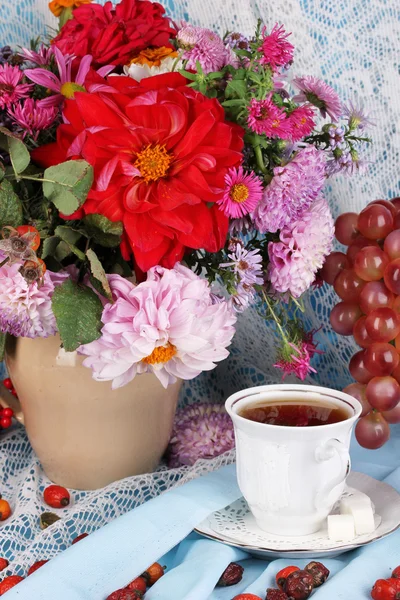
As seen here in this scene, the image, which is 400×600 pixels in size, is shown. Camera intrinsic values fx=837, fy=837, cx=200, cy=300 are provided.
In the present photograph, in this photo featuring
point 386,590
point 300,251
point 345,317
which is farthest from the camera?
point 345,317

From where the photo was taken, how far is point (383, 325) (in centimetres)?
84

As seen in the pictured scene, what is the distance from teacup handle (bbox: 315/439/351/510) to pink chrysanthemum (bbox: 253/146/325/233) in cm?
21

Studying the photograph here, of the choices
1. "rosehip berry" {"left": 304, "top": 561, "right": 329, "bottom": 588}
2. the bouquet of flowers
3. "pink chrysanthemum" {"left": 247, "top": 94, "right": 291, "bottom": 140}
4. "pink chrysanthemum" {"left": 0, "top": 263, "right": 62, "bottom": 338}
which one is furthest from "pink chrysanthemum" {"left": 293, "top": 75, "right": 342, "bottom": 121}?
"rosehip berry" {"left": 304, "top": 561, "right": 329, "bottom": 588}

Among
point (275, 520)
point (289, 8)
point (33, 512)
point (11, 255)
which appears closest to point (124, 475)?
point (33, 512)

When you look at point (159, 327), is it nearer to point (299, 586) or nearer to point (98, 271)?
point (98, 271)

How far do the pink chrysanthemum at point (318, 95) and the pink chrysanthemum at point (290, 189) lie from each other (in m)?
0.06

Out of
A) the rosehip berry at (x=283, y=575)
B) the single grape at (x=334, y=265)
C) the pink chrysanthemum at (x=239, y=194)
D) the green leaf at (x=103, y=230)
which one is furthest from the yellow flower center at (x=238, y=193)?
the rosehip berry at (x=283, y=575)

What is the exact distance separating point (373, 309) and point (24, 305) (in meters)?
0.35

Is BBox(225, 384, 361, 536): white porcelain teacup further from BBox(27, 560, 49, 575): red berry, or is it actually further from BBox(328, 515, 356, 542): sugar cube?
BBox(27, 560, 49, 575): red berry

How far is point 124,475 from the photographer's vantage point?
927 millimetres

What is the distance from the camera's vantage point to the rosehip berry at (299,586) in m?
0.68

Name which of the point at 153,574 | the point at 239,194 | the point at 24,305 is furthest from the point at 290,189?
the point at 153,574

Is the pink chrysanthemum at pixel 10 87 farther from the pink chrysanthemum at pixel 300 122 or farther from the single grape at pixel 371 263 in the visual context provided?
the single grape at pixel 371 263

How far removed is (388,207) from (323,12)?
35cm
